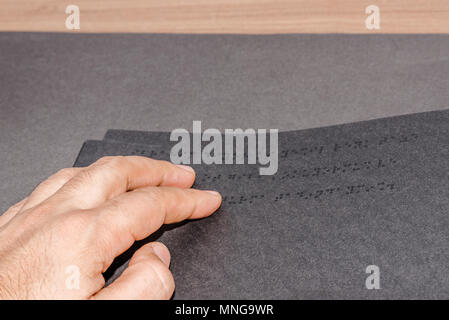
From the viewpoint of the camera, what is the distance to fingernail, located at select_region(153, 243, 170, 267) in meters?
0.42

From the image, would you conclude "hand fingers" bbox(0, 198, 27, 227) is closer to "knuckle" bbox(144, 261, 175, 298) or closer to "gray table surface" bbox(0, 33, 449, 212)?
"gray table surface" bbox(0, 33, 449, 212)

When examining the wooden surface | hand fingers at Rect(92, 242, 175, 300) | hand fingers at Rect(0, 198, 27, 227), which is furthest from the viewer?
the wooden surface

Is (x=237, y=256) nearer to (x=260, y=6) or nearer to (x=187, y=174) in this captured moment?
(x=187, y=174)

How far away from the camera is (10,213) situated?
18.4 inches

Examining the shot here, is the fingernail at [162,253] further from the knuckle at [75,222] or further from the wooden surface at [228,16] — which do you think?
the wooden surface at [228,16]

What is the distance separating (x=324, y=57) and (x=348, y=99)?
9 centimetres

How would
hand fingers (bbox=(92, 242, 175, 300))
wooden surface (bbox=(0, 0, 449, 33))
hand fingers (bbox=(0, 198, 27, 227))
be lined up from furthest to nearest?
1. wooden surface (bbox=(0, 0, 449, 33))
2. hand fingers (bbox=(0, 198, 27, 227))
3. hand fingers (bbox=(92, 242, 175, 300))

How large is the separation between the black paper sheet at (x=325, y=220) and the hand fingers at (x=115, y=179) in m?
0.04

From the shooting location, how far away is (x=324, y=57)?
626 millimetres

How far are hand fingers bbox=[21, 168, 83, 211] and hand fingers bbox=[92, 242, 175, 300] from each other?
116 millimetres

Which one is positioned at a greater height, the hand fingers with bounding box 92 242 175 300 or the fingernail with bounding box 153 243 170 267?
the fingernail with bounding box 153 243 170 267

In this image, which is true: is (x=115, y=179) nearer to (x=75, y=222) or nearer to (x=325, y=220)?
(x=75, y=222)

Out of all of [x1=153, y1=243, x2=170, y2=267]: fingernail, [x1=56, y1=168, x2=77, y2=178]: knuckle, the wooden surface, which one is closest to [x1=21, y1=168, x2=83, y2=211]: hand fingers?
[x1=56, y1=168, x2=77, y2=178]: knuckle

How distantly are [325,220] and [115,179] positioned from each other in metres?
0.20
